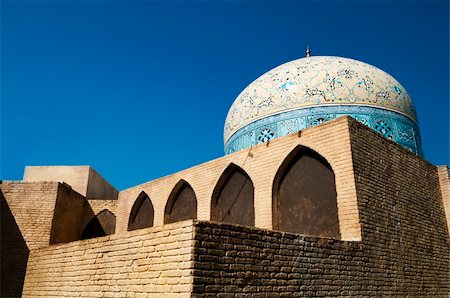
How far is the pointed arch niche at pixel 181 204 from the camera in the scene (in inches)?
365

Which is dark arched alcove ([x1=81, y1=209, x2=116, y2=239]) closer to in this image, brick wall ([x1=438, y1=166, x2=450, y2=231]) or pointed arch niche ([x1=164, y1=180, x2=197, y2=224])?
pointed arch niche ([x1=164, y1=180, x2=197, y2=224])

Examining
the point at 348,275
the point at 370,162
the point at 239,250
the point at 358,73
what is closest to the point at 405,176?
the point at 370,162

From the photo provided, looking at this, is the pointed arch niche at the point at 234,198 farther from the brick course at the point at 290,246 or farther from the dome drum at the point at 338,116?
the dome drum at the point at 338,116

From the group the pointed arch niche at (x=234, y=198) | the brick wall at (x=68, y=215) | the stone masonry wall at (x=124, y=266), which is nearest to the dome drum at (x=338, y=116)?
the pointed arch niche at (x=234, y=198)

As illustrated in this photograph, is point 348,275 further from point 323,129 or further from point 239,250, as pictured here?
point 323,129

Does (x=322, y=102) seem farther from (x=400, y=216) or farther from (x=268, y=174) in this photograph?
(x=400, y=216)

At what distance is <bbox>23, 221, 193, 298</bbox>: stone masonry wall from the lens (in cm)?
392

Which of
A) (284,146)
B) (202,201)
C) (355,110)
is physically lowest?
(202,201)

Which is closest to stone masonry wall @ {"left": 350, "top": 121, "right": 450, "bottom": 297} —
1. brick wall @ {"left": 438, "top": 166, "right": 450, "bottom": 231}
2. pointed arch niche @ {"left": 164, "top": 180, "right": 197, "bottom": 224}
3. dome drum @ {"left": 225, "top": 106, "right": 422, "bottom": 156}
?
brick wall @ {"left": 438, "top": 166, "right": 450, "bottom": 231}

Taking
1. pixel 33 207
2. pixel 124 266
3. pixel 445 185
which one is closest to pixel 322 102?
pixel 445 185

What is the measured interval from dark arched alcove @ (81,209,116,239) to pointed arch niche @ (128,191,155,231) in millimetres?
2147

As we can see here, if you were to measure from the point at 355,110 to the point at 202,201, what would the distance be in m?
4.21

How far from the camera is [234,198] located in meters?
8.34

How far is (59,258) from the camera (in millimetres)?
5977
